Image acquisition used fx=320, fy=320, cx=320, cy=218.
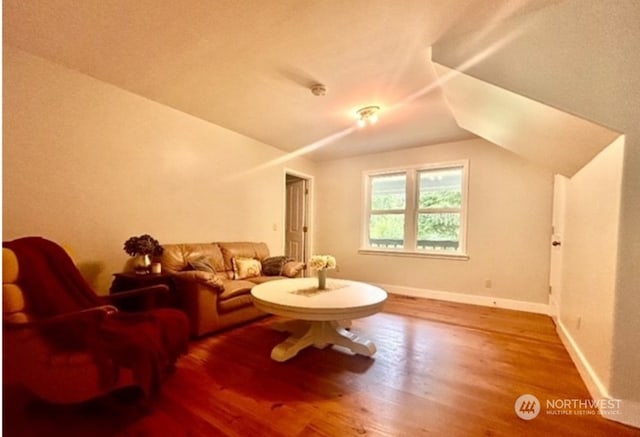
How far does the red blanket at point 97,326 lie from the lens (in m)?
1.83

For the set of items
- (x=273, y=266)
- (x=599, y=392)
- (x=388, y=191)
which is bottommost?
(x=599, y=392)

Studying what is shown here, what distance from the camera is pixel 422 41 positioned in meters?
2.34

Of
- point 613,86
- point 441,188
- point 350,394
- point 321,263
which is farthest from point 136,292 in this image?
point 441,188

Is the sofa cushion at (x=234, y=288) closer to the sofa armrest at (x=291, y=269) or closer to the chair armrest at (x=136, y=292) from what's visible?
the sofa armrest at (x=291, y=269)

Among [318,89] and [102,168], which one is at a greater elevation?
[318,89]

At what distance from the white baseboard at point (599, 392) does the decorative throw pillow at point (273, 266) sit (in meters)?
2.89

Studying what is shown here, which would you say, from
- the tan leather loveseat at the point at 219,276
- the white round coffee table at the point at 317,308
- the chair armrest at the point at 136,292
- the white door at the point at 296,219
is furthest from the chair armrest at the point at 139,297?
the white door at the point at 296,219

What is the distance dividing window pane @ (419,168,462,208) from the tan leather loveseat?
88.1 inches

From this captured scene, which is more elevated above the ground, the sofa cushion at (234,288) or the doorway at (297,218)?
the doorway at (297,218)

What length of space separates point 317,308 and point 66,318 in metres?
1.49

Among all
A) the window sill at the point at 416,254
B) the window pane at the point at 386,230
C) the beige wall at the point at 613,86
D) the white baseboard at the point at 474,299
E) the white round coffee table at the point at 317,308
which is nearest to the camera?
the beige wall at the point at 613,86

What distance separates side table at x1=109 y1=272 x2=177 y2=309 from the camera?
2.78 metres
